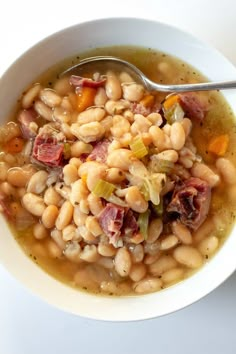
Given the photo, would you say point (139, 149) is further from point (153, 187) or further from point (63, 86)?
point (63, 86)

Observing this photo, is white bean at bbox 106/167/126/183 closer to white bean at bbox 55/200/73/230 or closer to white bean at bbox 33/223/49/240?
white bean at bbox 55/200/73/230

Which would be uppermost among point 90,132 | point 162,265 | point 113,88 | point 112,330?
point 113,88

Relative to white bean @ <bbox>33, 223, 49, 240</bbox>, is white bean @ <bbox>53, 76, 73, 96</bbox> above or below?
above

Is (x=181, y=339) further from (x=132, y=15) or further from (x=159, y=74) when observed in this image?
(x=132, y=15)

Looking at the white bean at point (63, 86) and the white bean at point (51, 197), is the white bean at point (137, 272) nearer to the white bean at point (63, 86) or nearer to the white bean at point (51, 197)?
the white bean at point (51, 197)

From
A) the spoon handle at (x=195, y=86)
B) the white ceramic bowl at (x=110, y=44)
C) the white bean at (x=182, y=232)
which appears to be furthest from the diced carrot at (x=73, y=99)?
the white bean at (x=182, y=232)

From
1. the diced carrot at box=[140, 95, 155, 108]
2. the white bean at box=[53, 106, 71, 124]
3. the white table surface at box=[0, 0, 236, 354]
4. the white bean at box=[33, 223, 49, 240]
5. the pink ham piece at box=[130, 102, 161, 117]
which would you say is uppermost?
the diced carrot at box=[140, 95, 155, 108]

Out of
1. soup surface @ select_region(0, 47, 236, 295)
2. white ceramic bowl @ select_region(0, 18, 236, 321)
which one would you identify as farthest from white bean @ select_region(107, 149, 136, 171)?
white ceramic bowl @ select_region(0, 18, 236, 321)

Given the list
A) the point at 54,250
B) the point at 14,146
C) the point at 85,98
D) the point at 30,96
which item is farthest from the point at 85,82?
the point at 54,250
